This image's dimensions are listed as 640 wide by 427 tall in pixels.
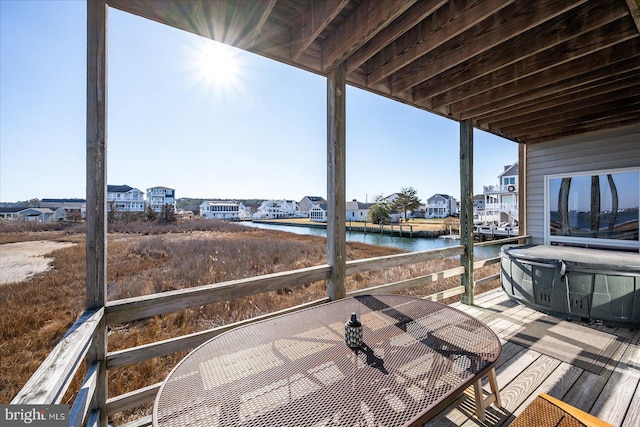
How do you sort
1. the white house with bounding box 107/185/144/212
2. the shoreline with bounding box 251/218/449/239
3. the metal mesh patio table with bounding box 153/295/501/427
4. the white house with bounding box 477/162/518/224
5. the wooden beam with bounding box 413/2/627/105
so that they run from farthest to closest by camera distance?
the shoreline with bounding box 251/218/449/239 < the white house with bounding box 477/162/518/224 < the white house with bounding box 107/185/144/212 < the wooden beam with bounding box 413/2/627/105 < the metal mesh patio table with bounding box 153/295/501/427

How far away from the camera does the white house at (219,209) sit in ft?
23.9

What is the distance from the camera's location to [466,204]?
11.9 ft

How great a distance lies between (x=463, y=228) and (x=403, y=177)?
9828mm

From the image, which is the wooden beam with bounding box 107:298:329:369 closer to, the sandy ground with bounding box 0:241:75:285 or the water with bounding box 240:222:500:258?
the sandy ground with bounding box 0:241:75:285

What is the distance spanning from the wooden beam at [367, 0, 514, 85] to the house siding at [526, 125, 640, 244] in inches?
156

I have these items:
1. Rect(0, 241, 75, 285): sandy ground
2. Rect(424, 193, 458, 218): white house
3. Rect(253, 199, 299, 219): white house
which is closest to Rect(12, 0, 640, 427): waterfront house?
Rect(0, 241, 75, 285): sandy ground

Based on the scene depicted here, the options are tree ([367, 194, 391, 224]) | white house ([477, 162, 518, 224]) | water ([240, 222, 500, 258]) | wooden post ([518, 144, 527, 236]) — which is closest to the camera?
wooden post ([518, 144, 527, 236])

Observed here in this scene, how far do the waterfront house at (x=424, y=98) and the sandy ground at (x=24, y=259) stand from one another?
2831 millimetres

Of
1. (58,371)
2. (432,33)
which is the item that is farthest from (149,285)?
(432,33)

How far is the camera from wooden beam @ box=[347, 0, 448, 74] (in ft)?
5.58

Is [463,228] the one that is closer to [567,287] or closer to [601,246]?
[567,287]

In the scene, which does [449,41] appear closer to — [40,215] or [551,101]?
[551,101]

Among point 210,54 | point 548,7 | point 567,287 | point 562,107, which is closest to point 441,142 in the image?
point 562,107

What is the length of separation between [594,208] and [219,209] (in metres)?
8.06
